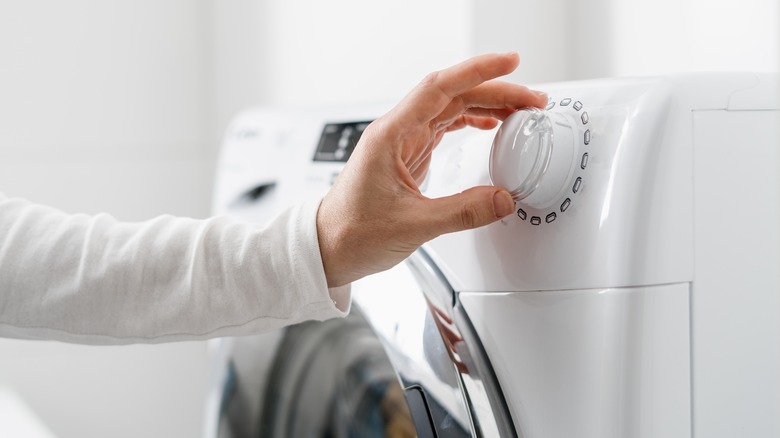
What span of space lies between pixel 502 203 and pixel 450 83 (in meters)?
0.07

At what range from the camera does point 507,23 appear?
0.86 meters

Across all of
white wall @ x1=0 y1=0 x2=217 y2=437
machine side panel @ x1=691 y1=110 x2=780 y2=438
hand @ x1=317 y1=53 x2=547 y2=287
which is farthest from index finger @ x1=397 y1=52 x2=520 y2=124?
white wall @ x1=0 y1=0 x2=217 y2=437

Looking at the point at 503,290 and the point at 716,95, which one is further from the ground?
the point at 716,95

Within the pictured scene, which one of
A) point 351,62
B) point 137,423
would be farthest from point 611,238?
point 137,423

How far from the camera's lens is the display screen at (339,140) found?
0.66 metres

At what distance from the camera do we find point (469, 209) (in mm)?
446

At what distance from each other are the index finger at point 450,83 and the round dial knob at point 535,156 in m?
0.03

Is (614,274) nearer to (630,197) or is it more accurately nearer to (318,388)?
(630,197)

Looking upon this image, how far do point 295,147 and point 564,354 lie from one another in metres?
0.37

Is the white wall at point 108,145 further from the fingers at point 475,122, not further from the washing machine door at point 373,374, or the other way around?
the fingers at point 475,122

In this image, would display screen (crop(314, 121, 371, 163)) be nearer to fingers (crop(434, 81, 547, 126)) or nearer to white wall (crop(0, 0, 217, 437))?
fingers (crop(434, 81, 547, 126))

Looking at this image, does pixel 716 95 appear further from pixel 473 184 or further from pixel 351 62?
pixel 351 62

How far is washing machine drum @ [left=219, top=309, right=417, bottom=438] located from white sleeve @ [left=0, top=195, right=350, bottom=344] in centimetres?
15

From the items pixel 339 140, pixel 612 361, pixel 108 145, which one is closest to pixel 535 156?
pixel 612 361
